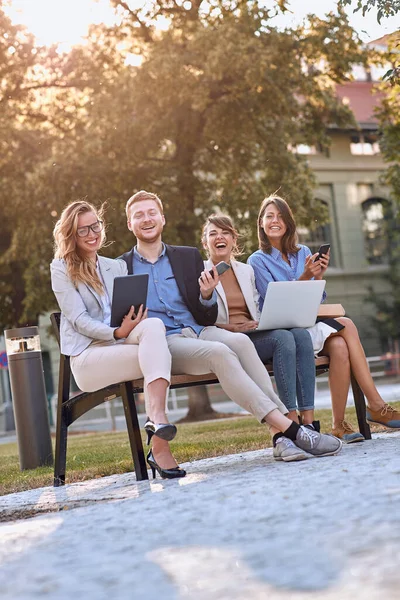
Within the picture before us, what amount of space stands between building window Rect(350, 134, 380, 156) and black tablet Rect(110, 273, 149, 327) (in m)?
34.6

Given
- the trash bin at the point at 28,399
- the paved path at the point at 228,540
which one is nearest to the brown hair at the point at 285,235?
the paved path at the point at 228,540

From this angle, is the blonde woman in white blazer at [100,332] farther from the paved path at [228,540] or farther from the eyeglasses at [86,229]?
the paved path at [228,540]

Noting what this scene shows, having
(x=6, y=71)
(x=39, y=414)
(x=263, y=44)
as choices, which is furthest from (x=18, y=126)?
(x=39, y=414)

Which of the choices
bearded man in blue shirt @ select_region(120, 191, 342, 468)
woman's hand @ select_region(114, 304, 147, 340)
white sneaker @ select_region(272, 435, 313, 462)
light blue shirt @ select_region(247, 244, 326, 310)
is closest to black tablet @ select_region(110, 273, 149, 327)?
woman's hand @ select_region(114, 304, 147, 340)

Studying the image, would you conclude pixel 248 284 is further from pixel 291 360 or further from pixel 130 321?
pixel 130 321

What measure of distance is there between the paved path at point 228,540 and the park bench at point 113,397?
0.53 metres

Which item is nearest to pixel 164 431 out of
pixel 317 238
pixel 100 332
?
pixel 100 332

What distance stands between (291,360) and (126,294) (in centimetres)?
105

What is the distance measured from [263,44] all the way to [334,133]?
70.4ft

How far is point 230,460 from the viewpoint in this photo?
598cm

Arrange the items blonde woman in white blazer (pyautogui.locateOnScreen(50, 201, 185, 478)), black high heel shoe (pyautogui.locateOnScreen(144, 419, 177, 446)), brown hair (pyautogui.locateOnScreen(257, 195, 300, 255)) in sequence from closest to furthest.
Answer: black high heel shoe (pyautogui.locateOnScreen(144, 419, 177, 446))
blonde woman in white blazer (pyautogui.locateOnScreen(50, 201, 185, 478))
brown hair (pyautogui.locateOnScreen(257, 195, 300, 255))

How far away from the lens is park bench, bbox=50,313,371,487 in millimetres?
5168

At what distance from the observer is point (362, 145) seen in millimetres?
39406

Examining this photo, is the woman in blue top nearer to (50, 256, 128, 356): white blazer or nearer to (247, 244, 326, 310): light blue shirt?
(247, 244, 326, 310): light blue shirt
